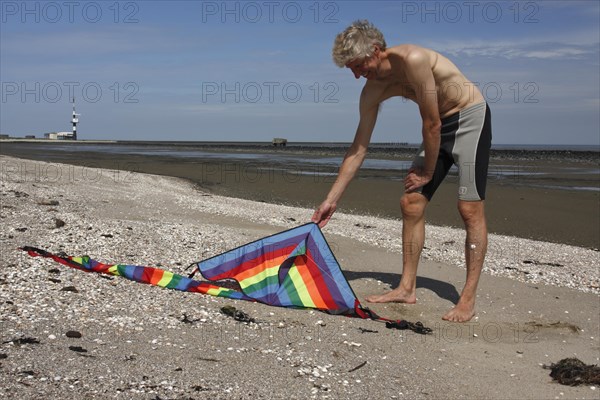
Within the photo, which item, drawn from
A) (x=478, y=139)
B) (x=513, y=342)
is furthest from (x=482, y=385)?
(x=478, y=139)

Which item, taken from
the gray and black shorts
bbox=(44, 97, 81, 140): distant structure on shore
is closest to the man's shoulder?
the gray and black shorts

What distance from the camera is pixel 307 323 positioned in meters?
4.97

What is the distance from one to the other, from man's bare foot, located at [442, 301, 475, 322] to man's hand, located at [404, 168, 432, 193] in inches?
42.7

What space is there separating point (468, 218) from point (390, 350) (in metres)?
1.56

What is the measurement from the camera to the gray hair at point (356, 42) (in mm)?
5203

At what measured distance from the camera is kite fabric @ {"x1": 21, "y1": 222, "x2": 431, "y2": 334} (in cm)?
533

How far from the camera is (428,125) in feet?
17.5

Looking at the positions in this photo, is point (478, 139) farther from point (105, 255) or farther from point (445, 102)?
point (105, 255)

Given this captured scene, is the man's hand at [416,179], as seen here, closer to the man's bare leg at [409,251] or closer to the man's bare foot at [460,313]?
the man's bare leg at [409,251]

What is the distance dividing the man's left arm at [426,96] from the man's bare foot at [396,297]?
4.18ft

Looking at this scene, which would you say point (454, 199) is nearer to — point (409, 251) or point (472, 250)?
point (409, 251)

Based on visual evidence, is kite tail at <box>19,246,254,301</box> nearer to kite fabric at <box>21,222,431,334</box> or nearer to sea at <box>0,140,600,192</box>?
kite fabric at <box>21,222,431,334</box>

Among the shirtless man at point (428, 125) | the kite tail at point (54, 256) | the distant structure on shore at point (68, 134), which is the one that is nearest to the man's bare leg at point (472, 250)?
the shirtless man at point (428, 125)

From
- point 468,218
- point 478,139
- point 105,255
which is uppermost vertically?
point 478,139
